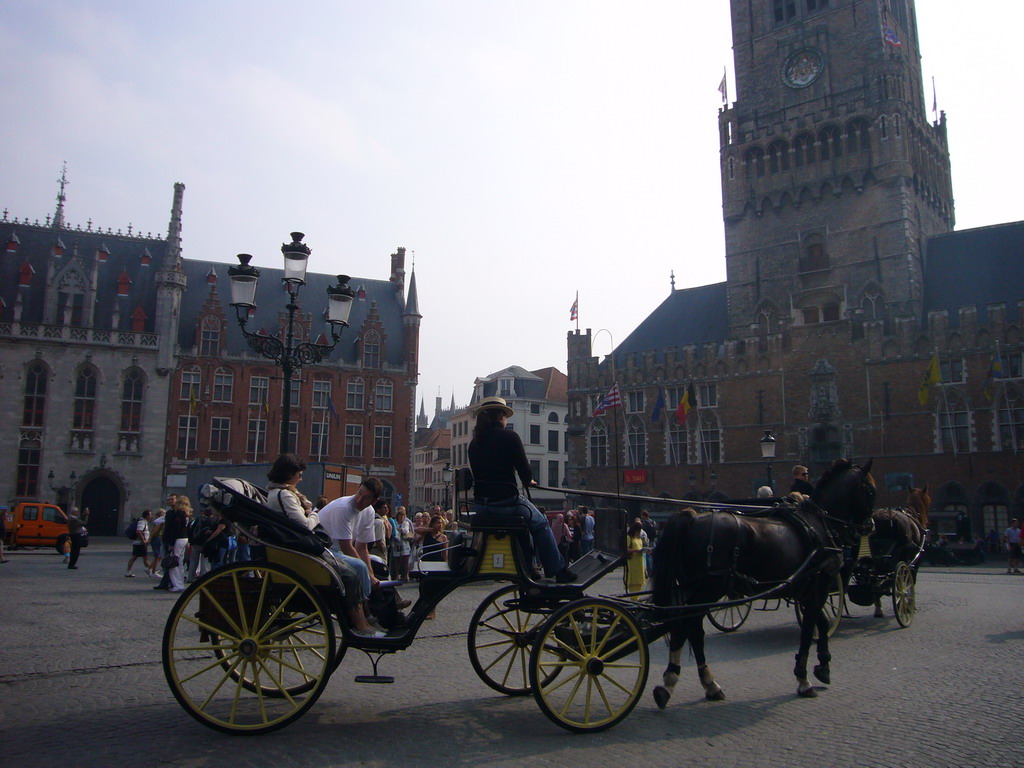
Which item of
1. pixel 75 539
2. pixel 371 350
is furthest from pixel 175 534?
pixel 371 350

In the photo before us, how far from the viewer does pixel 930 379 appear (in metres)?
31.5

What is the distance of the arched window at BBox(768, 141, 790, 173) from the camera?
4053 centimetres

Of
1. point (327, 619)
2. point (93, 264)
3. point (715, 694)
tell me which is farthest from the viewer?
point (93, 264)

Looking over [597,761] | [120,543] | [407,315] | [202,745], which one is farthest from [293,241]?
[407,315]

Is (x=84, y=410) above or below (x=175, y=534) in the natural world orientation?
above

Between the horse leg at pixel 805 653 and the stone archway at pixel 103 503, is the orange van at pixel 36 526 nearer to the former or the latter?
the stone archway at pixel 103 503

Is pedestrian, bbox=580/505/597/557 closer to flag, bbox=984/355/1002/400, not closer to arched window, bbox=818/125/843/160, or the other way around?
flag, bbox=984/355/1002/400

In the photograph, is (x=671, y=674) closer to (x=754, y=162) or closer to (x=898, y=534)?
(x=898, y=534)

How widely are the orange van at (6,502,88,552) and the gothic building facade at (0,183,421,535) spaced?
1005cm

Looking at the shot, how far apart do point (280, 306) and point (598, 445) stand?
2156 cm

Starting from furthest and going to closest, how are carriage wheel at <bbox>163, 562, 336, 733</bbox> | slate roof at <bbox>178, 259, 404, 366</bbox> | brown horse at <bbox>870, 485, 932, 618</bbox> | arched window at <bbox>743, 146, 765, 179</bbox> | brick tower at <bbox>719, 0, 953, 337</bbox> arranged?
slate roof at <bbox>178, 259, 404, 366</bbox>
arched window at <bbox>743, 146, 765, 179</bbox>
brick tower at <bbox>719, 0, 953, 337</bbox>
brown horse at <bbox>870, 485, 932, 618</bbox>
carriage wheel at <bbox>163, 562, 336, 733</bbox>

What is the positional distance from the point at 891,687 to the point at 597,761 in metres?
3.39

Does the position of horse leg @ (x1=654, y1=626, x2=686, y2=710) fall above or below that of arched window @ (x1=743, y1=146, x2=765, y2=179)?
below

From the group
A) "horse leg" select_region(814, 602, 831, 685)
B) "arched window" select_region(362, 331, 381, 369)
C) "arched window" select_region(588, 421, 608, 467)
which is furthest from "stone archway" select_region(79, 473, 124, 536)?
"horse leg" select_region(814, 602, 831, 685)
